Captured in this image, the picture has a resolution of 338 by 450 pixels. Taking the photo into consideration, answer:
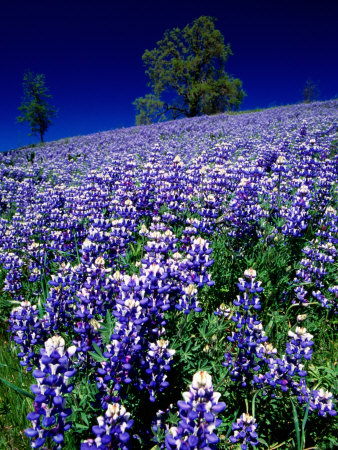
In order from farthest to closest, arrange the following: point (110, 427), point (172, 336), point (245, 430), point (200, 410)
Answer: point (172, 336) < point (245, 430) < point (110, 427) < point (200, 410)

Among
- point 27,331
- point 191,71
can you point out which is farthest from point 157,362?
point 191,71

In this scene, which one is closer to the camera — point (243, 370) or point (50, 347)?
point (50, 347)

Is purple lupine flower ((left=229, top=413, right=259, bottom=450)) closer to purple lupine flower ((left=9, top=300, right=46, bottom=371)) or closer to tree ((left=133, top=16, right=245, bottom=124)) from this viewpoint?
purple lupine flower ((left=9, top=300, right=46, bottom=371))

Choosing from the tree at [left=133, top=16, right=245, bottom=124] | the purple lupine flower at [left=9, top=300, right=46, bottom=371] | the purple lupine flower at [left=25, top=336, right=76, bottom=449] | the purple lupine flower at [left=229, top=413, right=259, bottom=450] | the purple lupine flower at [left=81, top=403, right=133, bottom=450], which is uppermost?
the tree at [left=133, top=16, right=245, bottom=124]

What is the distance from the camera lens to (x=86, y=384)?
70.7 inches

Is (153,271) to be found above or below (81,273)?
below

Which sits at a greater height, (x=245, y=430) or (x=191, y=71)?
(x=191, y=71)

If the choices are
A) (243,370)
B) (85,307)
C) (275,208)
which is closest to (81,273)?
(85,307)

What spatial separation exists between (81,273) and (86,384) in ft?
2.97

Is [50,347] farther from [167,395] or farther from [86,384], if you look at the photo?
[167,395]

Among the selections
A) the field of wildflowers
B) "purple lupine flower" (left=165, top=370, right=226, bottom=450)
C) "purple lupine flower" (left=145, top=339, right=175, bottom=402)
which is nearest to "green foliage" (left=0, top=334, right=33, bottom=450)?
the field of wildflowers

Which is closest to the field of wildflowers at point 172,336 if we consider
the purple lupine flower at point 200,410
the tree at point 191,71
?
the purple lupine flower at point 200,410

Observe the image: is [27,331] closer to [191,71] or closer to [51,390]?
[51,390]

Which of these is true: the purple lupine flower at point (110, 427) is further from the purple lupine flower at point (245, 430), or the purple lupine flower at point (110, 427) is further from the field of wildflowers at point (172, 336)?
the purple lupine flower at point (245, 430)
